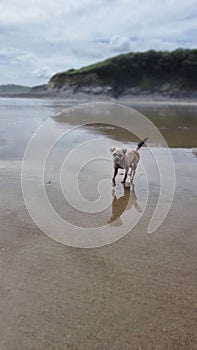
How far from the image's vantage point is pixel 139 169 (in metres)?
9.70

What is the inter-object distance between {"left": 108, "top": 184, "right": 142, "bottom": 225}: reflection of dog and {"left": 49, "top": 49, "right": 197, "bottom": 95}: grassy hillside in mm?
107443

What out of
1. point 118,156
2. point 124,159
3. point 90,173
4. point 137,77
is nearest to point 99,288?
point 118,156

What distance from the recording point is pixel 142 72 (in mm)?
119625

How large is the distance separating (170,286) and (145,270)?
42 cm

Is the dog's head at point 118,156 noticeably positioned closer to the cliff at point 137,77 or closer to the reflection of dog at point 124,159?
the reflection of dog at point 124,159

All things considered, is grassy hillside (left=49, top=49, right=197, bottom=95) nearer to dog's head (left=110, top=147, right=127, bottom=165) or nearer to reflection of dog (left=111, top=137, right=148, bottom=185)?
reflection of dog (left=111, top=137, right=148, bottom=185)

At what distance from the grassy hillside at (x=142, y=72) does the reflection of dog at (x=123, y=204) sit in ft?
353

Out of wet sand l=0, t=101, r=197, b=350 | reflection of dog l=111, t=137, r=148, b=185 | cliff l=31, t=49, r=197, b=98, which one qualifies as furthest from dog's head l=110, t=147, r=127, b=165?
cliff l=31, t=49, r=197, b=98

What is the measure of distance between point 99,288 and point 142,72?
122599 millimetres

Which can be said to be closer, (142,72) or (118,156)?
(118,156)

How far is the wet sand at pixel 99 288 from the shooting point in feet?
10.2

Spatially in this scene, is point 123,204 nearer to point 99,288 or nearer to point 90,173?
point 90,173

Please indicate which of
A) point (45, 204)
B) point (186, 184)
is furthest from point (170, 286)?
point (186, 184)

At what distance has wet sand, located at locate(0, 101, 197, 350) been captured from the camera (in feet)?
10.2
